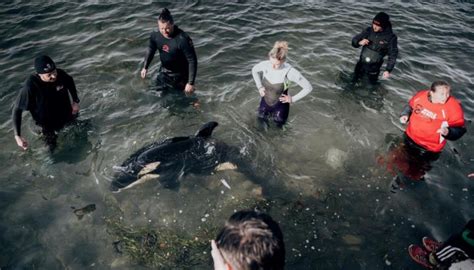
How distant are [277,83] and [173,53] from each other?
2.83 m

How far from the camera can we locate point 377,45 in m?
9.21

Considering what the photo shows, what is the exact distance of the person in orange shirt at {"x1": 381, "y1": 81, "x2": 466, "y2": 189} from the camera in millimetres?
6442

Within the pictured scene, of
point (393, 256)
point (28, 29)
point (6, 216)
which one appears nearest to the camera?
point (393, 256)

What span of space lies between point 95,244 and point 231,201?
2.64 meters

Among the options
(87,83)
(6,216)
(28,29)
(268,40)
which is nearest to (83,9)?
(28,29)

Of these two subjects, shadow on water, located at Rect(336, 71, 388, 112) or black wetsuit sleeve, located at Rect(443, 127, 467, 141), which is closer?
black wetsuit sleeve, located at Rect(443, 127, 467, 141)

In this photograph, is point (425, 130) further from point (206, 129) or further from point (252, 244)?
point (252, 244)

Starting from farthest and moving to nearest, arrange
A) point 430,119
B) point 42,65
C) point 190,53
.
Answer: point 190,53
point 430,119
point 42,65

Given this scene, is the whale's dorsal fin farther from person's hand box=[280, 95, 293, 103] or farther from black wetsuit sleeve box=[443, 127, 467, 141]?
black wetsuit sleeve box=[443, 127, 467, 141]

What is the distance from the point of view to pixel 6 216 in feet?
20.7

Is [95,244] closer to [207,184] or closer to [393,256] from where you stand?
[207,184]

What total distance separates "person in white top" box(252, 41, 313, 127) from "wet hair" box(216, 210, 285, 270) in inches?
184

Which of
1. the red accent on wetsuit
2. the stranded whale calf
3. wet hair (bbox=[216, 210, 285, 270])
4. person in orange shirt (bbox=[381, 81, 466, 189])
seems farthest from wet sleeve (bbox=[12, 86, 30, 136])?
the red accent on wetsuit

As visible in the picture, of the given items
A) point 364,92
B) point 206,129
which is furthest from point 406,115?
point 206,129
